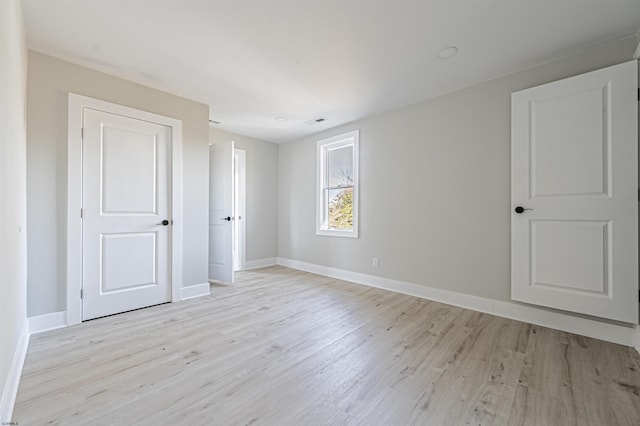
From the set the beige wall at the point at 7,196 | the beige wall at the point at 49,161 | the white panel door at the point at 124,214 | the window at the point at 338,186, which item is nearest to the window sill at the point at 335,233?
the window at the point at 338,186

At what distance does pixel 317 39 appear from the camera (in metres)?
2.21

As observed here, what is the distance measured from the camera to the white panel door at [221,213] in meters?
3.97

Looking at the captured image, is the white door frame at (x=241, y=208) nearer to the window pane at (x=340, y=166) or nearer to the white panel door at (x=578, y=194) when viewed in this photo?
the window pane at (x=340, y=166)

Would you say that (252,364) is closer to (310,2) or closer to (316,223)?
(310,2)

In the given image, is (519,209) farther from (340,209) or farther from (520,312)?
(340,209)

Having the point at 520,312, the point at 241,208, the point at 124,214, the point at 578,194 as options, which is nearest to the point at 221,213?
the point at 241,208

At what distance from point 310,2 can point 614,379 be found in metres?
3.14

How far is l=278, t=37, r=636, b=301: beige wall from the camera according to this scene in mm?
2756

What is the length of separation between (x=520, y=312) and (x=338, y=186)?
2863mm

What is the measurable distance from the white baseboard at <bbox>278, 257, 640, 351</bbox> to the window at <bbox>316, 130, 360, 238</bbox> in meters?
0.85

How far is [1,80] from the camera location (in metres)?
1.27

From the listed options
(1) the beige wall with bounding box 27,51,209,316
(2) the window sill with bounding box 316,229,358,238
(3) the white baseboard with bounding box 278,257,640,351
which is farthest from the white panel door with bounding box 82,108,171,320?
(3) the white baseboard with bounding box 278,257,640,351

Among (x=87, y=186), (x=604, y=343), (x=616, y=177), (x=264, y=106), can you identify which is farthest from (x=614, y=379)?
(x=87, y=186)

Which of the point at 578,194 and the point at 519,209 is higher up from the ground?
the point at 578,194
